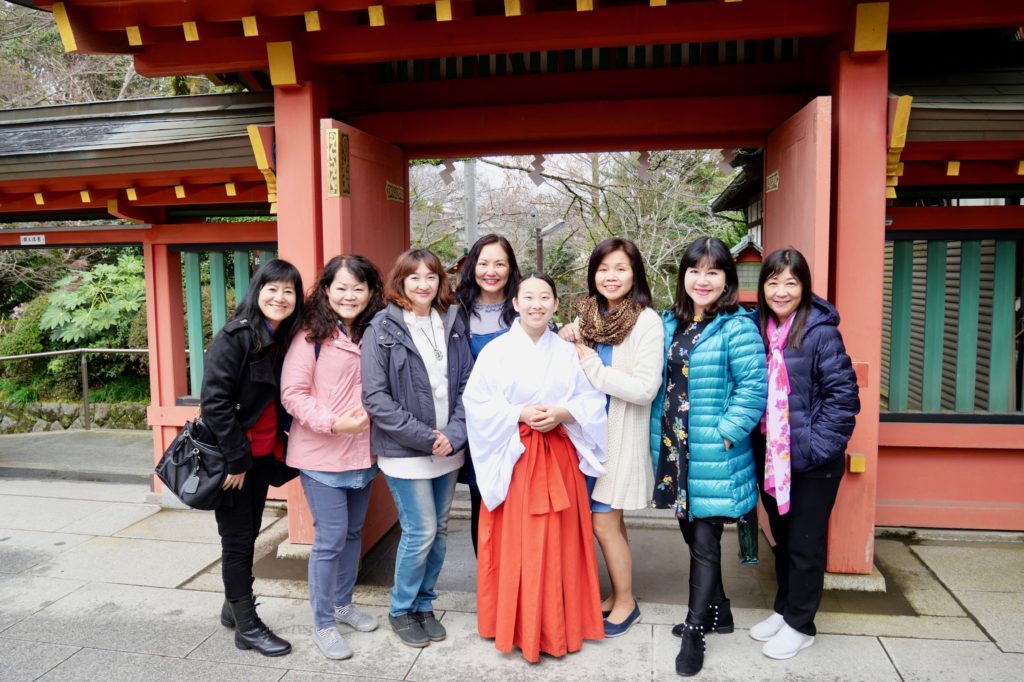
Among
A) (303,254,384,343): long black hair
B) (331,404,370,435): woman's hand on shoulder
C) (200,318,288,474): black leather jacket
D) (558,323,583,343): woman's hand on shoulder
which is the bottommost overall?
(331,404,370,435): woman's hand on shoulder

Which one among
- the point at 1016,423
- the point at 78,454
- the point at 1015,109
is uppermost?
the point at 1015,109

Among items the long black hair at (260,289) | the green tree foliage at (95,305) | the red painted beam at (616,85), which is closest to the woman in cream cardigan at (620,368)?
the long black hair at (260,289)

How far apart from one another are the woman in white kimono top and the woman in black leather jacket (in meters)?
0.85

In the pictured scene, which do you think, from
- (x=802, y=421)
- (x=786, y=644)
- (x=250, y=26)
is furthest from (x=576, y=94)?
(x=786, y=644)

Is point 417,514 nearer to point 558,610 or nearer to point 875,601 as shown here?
point 558,610

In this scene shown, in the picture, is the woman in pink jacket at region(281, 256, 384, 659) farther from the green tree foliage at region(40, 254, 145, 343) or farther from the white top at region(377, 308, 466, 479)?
the green tree foliage at region(40, 254, 145, 343)

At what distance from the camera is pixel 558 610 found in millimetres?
3002

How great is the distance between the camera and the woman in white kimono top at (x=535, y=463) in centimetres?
296

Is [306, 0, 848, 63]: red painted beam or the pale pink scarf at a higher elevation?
[306, 0, 848, 63]: red painted beam

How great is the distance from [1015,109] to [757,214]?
401cm

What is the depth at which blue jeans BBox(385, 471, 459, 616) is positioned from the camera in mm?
3107

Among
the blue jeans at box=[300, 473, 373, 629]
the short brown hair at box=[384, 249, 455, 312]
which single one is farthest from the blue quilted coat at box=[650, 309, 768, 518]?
the blue jeans at box=[300, 473, 373, 629]

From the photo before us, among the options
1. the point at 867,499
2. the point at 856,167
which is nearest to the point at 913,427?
the point at 867,499

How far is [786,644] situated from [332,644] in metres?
1.95
